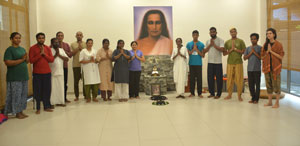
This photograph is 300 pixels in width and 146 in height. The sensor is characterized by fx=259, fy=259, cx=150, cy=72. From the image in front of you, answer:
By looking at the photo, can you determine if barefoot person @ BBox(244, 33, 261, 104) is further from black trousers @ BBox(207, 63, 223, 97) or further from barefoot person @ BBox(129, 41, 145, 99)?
barefoot person @ BBox(129, 41, 145, 99)

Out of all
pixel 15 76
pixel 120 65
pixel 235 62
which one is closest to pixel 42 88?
pixel 15 76

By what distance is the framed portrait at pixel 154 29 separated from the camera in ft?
24.2

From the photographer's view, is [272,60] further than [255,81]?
No

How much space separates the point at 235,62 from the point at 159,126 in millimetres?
2731

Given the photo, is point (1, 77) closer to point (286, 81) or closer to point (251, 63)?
point (251, 63)

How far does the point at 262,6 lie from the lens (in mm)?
7453

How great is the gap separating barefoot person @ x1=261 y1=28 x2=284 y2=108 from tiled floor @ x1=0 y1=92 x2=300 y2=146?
0.49 meters

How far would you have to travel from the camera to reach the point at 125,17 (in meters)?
7.37

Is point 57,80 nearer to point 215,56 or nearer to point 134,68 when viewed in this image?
point 134,68

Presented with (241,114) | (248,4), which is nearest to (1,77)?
(241,114)

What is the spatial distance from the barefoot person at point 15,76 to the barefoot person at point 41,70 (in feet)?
0.77

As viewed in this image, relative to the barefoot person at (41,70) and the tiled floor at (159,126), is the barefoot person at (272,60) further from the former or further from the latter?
the barefoot person at (41,70)

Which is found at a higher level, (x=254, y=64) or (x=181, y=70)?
(x=254, y=64)

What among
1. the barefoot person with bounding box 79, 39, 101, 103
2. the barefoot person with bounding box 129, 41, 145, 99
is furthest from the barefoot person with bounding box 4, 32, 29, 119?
the barefoot person with bounding box 129, 41, 145, 99
